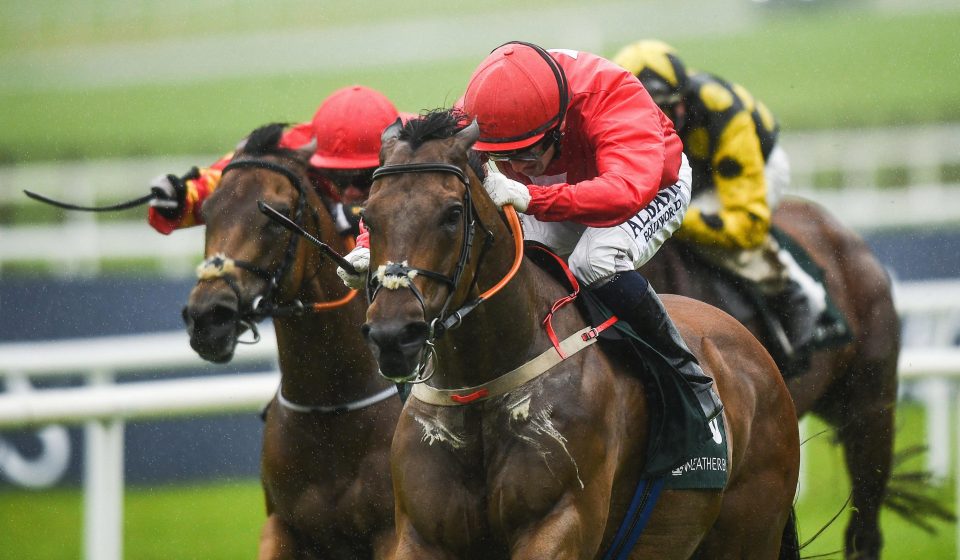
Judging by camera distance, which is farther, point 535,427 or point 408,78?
point 408,78

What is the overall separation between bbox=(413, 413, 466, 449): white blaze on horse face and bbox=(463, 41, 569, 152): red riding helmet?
65 cm

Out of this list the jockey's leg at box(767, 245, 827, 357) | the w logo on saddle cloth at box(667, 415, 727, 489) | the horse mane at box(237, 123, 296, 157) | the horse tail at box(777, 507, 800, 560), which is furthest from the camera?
the jockey's leg at box(767, 245, 827, 357)

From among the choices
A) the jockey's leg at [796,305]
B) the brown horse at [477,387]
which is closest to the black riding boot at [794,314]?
the jockey's leg at [796,305]

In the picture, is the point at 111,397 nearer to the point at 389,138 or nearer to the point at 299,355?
the point at 299,355

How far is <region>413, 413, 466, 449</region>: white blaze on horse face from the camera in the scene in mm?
3023

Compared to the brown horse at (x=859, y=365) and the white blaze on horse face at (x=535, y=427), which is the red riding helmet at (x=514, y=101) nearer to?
the white blaze on horse face at (x=535, y=427)

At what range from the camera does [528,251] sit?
341 cm

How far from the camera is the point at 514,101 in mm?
3215

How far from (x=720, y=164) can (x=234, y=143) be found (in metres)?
14.1

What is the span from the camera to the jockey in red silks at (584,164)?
3.15 meters

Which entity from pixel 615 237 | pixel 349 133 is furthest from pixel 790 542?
pixel 349 133

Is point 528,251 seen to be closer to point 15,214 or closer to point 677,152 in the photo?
point 677,152

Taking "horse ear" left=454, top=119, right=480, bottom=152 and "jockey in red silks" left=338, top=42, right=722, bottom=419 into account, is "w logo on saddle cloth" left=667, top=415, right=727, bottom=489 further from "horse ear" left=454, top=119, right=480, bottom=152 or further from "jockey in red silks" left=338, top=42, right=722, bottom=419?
"horse ear" left=454, top=119, right=480, bottom=152

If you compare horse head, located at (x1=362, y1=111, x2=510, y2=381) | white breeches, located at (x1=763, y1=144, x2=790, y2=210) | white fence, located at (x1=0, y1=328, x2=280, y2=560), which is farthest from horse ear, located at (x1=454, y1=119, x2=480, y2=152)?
white breeches, located at (x1=763, y1=144, x2=790, y2=210)
